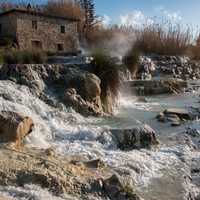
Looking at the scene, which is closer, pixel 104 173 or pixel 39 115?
pixel 104 173

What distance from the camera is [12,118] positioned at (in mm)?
7418

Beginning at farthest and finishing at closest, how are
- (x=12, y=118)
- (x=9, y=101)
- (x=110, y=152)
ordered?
(x=9, y=101)
(x=110, y=152)
(x=12, y=118)

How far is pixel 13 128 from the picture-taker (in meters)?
7.29

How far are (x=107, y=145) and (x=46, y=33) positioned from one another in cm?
1879

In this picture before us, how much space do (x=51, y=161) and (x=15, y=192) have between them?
4.07ft

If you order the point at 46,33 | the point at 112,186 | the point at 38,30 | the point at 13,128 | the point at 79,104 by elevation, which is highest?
the point at 38,30

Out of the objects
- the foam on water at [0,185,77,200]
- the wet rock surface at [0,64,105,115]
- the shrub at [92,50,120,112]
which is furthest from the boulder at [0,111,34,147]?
the shrub at [92,50,120,112]

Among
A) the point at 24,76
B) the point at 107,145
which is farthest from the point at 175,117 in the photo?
the point at 24,76

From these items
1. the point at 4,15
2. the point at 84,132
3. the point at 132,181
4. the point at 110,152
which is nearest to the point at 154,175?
the point at 132,181

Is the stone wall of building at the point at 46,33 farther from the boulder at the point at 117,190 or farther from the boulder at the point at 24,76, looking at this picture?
the boulder at the point at 117,190

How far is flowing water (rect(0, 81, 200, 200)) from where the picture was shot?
622cm

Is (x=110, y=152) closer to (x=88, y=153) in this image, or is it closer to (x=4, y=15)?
(x=88, y=153)

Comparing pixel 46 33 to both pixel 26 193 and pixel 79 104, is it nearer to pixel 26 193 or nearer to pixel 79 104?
pixel 79 104

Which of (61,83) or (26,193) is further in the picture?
(61,83)
